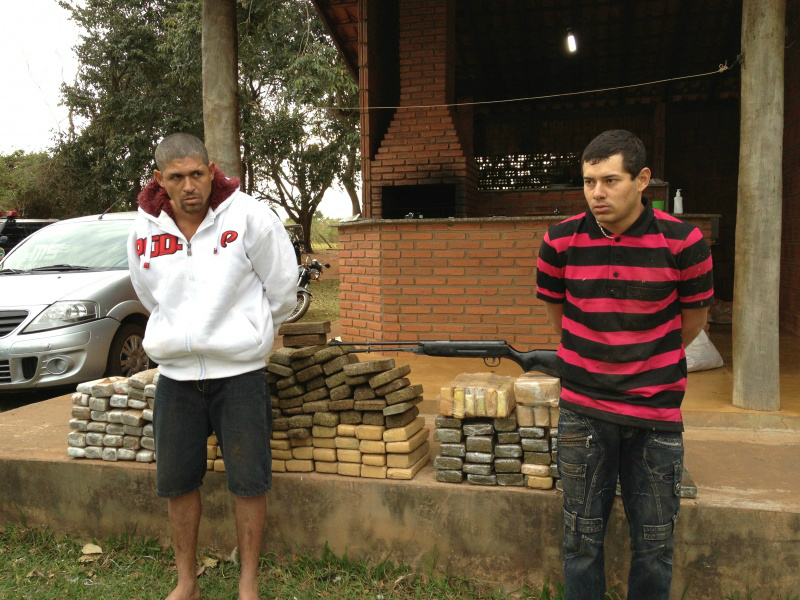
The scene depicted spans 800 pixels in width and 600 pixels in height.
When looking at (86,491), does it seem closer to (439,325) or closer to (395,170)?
(439,325)

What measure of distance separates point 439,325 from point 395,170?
3489 millimetres

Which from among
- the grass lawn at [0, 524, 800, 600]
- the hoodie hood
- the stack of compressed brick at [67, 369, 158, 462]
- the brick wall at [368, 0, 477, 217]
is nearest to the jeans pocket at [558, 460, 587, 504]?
the grass lawn at [0, 524, 800, 600]

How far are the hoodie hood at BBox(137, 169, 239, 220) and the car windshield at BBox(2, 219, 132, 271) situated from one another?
Answer: 3955mm

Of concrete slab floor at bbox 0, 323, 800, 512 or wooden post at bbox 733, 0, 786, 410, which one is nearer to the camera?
concrete slab floor at bbox 0, 323, 800, 512

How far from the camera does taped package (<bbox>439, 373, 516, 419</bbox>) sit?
297 centimetres

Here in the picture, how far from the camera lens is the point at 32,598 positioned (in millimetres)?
2998

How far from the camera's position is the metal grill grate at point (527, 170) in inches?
477

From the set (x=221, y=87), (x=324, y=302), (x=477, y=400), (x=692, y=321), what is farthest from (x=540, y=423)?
(x=324, y=302)

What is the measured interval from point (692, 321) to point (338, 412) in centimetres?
173

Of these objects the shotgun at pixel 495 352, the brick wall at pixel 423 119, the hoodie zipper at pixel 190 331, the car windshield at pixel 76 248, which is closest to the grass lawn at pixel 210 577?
the shotgun at pixel 495 352

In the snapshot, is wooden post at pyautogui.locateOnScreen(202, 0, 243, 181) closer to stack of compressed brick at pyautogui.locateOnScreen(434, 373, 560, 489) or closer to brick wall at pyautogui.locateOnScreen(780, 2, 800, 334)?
stack of compressed brick at pyautogui.locateOnScreen(434, 373, 560, 489)

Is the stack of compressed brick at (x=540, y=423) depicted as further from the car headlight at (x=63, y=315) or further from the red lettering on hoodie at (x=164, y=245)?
the car headlight at (x=63, y=315)

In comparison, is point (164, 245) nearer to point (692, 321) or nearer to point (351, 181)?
point (692, 321)

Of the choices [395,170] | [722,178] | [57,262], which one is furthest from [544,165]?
[57,262]
